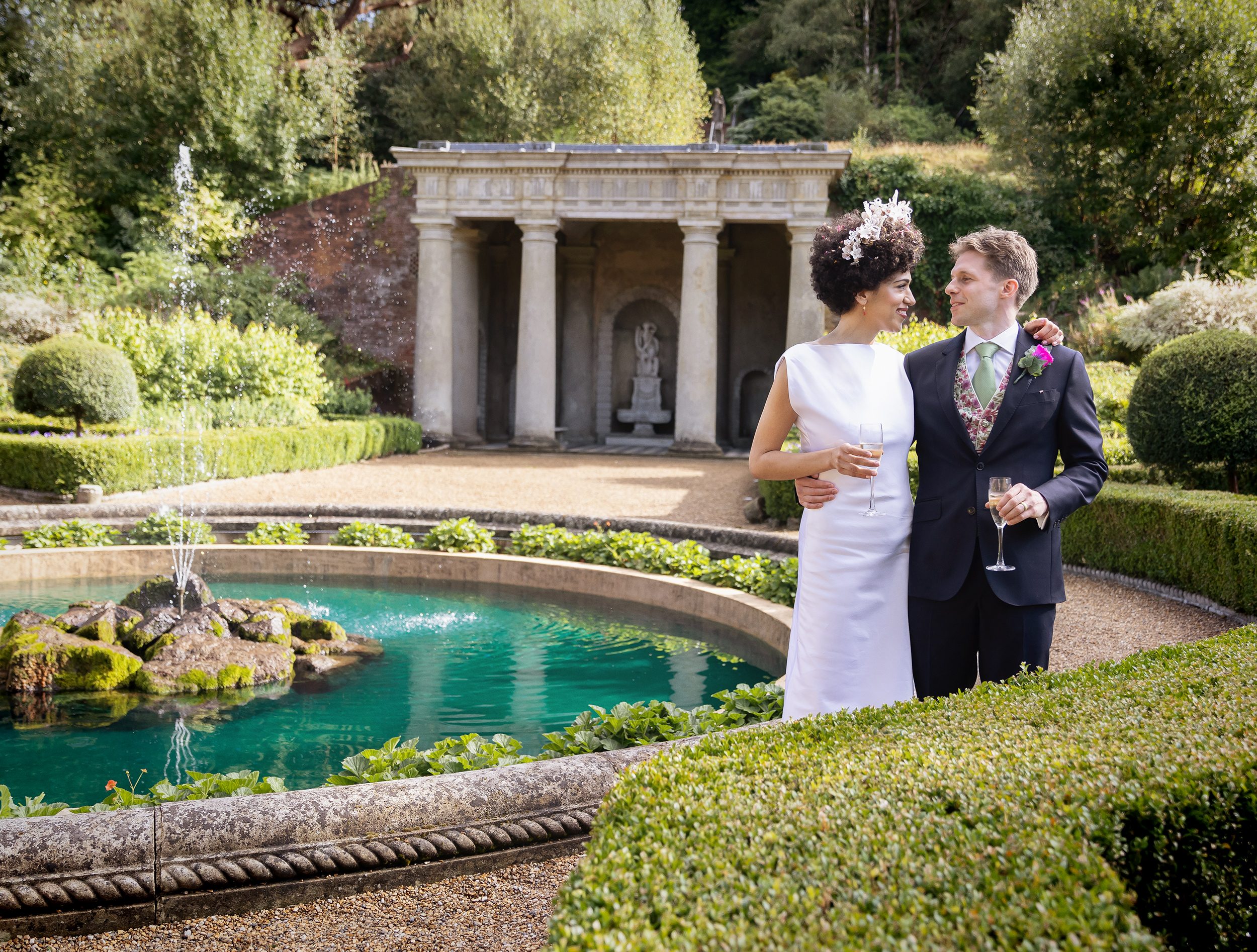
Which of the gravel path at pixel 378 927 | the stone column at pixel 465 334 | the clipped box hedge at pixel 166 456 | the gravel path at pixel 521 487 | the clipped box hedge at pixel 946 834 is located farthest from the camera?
the stone column at pixel 465 334

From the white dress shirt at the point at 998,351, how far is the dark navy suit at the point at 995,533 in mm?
26

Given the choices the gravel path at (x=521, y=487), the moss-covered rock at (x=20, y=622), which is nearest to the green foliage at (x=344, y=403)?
the gravel path at (x=521, y=487)

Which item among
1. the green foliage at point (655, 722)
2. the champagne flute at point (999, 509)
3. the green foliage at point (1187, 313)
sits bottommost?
the green foliage at point (655, 722)

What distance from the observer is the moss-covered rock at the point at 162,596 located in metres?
6.71

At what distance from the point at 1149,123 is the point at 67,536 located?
2226 centimetres

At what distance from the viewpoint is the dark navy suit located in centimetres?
311

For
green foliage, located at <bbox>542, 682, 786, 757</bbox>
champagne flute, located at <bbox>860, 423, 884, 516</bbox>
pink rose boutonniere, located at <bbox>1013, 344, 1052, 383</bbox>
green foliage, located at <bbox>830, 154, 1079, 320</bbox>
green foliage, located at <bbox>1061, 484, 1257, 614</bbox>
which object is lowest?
green foliage, located at <bbox>542, 682, 786, 757</bbox>

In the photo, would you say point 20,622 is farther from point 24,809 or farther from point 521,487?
point 521,487

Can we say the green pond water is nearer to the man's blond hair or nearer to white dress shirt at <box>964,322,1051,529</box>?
white dress shirt at <box>964,322,1051,529</box>

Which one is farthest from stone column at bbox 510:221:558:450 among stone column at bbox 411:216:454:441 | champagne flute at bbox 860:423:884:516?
champagne flute at bbox 860:423:884:516

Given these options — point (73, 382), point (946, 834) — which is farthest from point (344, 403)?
point (946, 834)

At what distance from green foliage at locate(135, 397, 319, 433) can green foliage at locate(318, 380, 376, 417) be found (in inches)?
62.8

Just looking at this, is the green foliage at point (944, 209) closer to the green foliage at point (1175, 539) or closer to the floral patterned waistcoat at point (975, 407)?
the green foliage at point (1175, 539)

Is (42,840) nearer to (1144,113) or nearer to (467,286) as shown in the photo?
(467,286)
